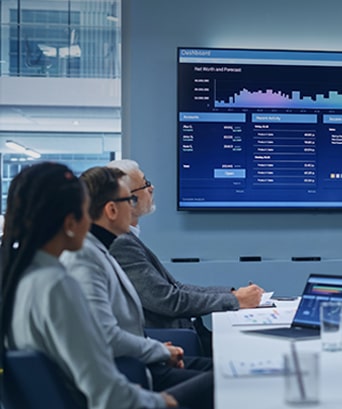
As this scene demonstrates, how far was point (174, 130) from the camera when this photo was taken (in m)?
3.92

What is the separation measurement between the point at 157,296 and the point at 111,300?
0.64 metres

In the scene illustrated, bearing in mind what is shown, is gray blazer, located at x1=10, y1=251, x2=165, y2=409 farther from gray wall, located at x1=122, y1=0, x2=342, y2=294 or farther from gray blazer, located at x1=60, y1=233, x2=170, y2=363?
gray wall, located at x1=122, y1=0, x2=342, y2=294

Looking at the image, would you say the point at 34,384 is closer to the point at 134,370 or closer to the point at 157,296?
the point at 134,370

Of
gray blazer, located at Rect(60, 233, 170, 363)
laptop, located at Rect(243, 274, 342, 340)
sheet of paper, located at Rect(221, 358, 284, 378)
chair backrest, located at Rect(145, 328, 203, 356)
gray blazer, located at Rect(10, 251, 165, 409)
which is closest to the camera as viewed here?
gray blazer, located at Rect(10, 251, 165, 409)

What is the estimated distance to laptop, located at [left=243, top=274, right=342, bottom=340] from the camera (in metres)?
2.01

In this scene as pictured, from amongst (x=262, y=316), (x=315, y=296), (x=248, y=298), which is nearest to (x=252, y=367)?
(x=315, y=296)

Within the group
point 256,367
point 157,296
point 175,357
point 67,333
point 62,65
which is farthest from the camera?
point 62,65

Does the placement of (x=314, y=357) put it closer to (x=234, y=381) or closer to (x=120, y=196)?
(x=234, y=381)

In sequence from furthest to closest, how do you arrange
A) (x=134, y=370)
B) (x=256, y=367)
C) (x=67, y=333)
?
1. (x=134, y=370)
2. (x=256, y=367)
3. (x=67, y=333)

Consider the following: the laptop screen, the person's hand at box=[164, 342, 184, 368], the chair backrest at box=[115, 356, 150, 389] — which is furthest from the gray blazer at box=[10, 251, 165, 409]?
the laptop screen

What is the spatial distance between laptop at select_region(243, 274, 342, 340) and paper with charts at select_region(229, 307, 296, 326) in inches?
4.3

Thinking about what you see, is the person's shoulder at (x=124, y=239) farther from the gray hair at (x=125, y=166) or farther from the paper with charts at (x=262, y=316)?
the paper with charts at (x=262, y=316)

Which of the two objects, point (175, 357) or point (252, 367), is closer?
point (252, 367)

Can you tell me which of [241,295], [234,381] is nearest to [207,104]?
[241,295]
